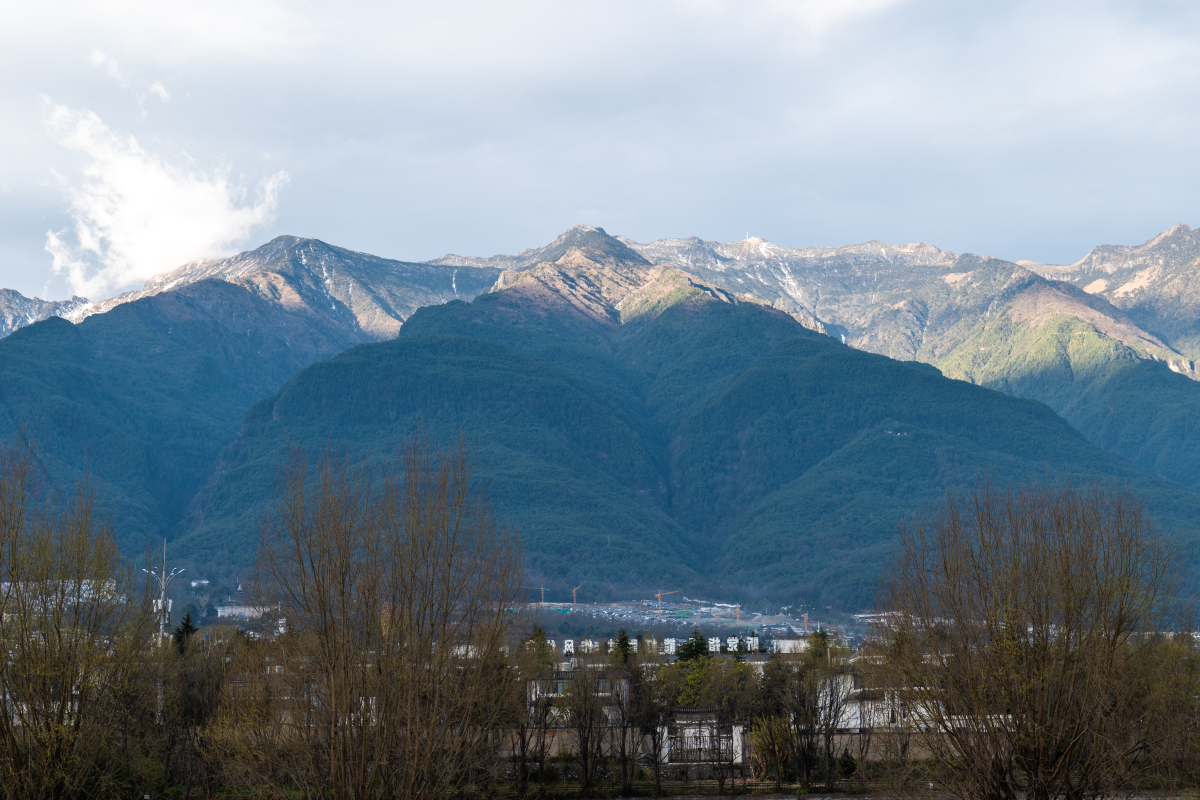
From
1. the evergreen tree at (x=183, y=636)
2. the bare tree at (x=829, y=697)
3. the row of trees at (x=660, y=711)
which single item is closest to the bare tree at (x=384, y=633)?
the row of trees at (x=660, y=711)

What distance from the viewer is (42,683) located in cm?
3447

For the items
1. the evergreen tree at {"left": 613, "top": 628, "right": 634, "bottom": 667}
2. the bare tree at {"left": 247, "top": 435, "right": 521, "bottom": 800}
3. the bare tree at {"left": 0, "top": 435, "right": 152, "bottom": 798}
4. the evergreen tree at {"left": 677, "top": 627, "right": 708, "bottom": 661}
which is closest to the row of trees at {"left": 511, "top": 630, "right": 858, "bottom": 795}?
the evergreen tree at {"left": 613, "top": 628, "right": 634, "bottom": 667}

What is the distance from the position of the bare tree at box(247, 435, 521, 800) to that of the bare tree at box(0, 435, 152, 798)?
325 inches

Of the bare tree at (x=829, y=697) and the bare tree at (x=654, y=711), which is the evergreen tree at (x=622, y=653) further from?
the bare tree at (x=829, y=697)

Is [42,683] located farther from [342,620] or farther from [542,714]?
[542,714]

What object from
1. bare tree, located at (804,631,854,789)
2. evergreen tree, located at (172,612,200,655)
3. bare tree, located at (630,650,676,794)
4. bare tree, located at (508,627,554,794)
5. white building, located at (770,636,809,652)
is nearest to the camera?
bare tree, located at (508,627,554,794)

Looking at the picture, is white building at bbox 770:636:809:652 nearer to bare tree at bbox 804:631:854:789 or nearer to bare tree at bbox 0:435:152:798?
bare tree at bbox 804:631:854:789

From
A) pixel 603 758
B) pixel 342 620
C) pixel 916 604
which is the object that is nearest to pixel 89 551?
pixel 342 620

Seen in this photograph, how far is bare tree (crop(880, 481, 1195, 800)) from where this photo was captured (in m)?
28.5

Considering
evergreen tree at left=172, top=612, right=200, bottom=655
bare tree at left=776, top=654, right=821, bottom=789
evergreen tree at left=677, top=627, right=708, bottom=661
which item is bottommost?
bare tree at left=776, top=654, right=821, bottom=789

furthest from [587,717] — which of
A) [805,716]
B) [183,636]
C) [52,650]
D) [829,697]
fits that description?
[52,650]

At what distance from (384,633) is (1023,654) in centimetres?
1785

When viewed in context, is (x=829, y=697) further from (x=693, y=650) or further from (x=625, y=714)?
(x=693, y=650)

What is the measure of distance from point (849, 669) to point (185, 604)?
15928cm
